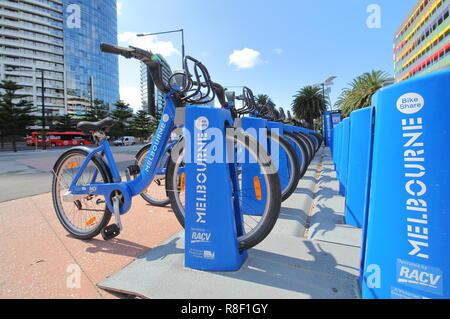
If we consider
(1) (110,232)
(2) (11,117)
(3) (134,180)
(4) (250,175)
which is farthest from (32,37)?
(4) (250,175)

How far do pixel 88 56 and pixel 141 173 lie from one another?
85.5 meters

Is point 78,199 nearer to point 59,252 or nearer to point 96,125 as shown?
point 59,252

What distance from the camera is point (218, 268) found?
177cm

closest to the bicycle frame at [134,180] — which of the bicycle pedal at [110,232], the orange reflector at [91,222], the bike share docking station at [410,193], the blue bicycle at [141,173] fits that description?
the blue bicycle at [141,173]

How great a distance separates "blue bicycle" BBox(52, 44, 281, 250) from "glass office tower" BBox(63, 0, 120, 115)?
2895 inches

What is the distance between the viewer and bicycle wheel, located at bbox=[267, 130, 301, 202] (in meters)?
3.21

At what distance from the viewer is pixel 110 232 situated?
2.36 metres

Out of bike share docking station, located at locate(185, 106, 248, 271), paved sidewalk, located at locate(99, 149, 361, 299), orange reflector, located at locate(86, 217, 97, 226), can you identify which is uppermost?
bike share docking station, located at locate(185, 106, 248, 271)

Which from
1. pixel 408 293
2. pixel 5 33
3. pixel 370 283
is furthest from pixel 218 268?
pixel 5 33

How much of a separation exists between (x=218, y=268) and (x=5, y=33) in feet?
257

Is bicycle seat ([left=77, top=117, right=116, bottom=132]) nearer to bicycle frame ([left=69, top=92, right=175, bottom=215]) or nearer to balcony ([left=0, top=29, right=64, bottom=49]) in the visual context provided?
bicycle frame ([left=69, top=92, right=175, bottom=215])

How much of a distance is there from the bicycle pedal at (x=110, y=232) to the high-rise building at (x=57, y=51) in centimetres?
6277

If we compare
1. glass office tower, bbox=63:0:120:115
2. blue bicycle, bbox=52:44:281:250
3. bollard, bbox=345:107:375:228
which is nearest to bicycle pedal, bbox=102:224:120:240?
blue bicycle, bbox=52:44:281:250
